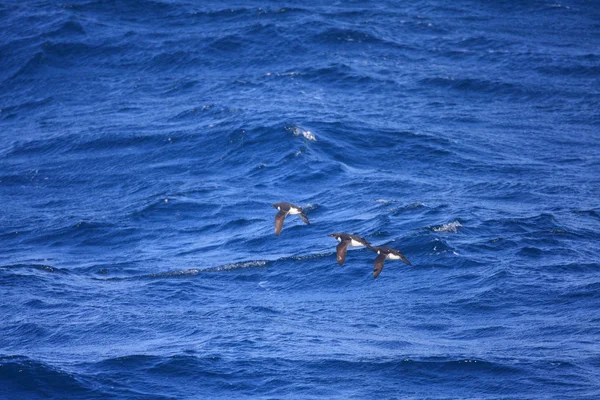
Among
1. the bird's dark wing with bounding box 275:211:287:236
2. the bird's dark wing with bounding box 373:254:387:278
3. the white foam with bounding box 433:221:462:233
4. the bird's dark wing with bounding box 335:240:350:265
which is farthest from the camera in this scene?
the white foam with bounding box 433:221:462:233

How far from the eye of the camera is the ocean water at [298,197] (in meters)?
18.7

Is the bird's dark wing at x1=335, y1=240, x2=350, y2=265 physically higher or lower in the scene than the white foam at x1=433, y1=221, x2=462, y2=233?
higher

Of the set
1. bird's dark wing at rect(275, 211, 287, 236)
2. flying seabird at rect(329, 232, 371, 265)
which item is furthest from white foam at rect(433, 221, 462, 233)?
bird's dark wing at rect(275, 211, 287, 236)

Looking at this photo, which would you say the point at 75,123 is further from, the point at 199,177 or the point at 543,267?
the point at 543,267

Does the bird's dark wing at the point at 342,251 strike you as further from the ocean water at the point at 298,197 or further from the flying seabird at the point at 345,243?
the ocean water at the point at 298,197

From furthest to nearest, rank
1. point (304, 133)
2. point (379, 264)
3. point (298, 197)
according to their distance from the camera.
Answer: point (304, 133)
point (298, 197)
point (379, 264)

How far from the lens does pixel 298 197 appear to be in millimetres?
26891

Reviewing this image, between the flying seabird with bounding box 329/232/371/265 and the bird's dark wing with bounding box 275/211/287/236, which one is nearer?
the flying seabird with bounding box 329/232/371/265

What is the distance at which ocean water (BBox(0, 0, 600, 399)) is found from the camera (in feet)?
61.3

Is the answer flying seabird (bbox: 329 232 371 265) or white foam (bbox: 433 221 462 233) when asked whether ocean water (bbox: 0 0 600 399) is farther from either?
flying seabird (bbox: 329 232 371 265)

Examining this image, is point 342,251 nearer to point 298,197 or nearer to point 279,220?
point 279,220

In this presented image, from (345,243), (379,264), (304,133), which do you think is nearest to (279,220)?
(345,243)

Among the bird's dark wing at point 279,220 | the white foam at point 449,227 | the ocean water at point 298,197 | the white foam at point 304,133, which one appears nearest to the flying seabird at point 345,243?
the bird's dark wing at point 279,220

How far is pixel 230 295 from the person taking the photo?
2200 centimetres
